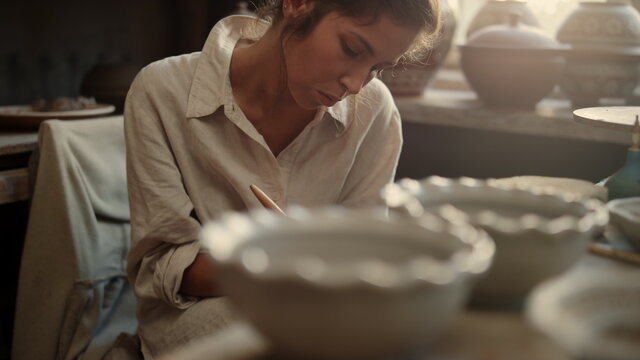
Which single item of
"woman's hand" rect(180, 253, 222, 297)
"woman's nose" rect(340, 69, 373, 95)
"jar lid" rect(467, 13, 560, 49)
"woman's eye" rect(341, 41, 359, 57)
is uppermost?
"jar lid" rect(467, 13, 560, 49)

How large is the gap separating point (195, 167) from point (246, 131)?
12cm

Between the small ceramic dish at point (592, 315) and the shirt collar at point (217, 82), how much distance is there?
930mm

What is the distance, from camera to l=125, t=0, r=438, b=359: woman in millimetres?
1355

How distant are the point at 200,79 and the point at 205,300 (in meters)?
0.41

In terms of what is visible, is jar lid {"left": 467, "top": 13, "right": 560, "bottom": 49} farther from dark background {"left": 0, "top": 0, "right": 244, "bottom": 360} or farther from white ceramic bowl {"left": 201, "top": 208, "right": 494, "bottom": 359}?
white ceramic bowl {"left": 201, "top": 208, "right": 494, "bottom": 359}

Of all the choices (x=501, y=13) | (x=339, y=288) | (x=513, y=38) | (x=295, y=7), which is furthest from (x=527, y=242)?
(x=501, y=13)

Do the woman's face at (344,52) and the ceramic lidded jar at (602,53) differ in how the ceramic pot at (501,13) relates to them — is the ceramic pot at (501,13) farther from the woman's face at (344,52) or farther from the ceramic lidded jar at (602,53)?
the woman's face at (344,52)

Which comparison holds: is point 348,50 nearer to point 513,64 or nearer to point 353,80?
point 353,80

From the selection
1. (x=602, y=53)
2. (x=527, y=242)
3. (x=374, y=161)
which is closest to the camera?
(x=527, y=242)

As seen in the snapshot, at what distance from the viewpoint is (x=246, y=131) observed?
143 cm

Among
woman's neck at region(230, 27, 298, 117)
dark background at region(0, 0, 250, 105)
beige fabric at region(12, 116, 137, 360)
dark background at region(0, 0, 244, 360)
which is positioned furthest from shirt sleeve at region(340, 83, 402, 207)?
dark background at region(0, 0, 250, 105)

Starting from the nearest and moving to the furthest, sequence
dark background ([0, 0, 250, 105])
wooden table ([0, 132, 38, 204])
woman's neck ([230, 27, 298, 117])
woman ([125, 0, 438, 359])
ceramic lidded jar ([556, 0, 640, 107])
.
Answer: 1. woman ([125, 0, 438, 359])
2. woman's neck ([230, 27, 298, 117])
3. wooden table ([0, 132, 38, 204])
4. ceramic lidded jar ([556, 0, 640, 107])
5. dark background ([0, 0, 250, 105])

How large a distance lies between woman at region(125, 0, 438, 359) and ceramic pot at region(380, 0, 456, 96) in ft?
3.98

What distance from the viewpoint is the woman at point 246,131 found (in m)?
1.36
